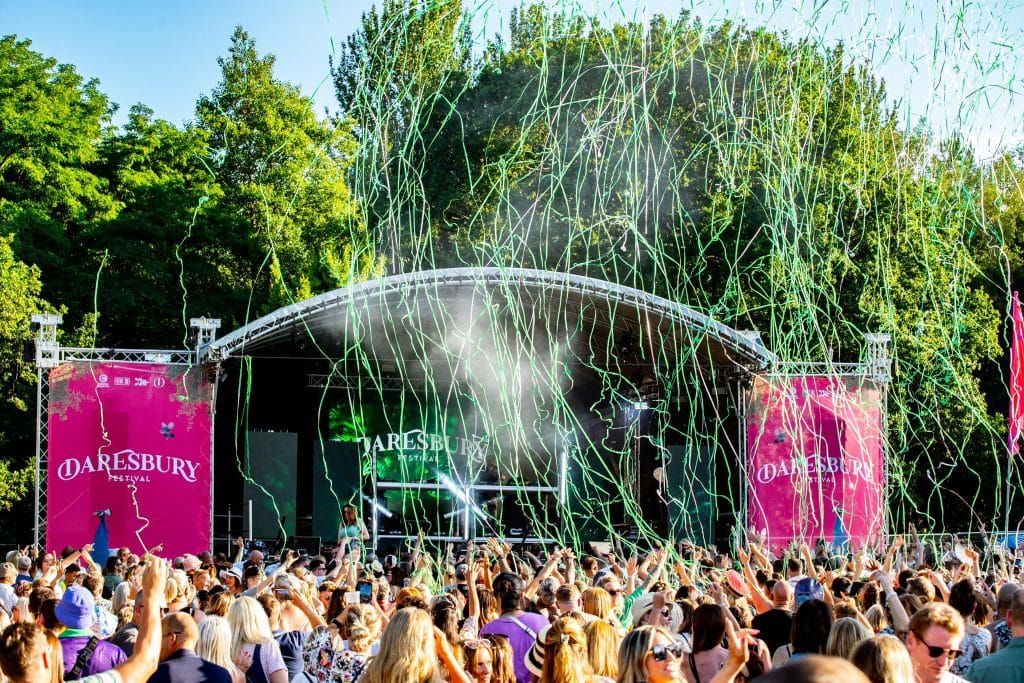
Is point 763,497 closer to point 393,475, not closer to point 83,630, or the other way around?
point 393,475

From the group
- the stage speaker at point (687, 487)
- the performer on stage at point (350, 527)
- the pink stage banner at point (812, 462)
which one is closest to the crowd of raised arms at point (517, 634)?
the performer on stage at point (350, 527)

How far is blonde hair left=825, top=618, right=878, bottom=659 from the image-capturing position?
3.71m

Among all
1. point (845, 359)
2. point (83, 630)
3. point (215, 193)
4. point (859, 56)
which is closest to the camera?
point (83, 630)

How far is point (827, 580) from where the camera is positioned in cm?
684

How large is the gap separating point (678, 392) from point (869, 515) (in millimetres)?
2976

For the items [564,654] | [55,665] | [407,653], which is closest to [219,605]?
[55,665]

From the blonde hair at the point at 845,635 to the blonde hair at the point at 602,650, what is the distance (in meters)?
0.66

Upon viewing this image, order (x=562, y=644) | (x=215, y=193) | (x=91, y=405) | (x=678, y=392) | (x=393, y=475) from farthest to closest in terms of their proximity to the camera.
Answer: (x=215, y=193)
(x=393, y=475)
(x=678, y=392)
(x=91, y=405)
(x=562, y=644)

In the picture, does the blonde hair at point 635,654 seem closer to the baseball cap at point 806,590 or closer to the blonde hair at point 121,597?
the baseball cap at point 806,590

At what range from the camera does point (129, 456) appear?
15.5 m

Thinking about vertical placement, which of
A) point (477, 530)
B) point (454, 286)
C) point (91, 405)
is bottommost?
point (477, 530)

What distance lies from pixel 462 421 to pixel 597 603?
1341cm

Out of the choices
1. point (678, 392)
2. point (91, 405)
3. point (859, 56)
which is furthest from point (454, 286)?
point (859, 56)

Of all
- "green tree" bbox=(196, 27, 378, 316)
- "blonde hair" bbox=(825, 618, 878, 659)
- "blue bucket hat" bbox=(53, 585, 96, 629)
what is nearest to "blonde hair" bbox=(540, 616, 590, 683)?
"blonde hair" bbox=(825, 618, 878, 659)
